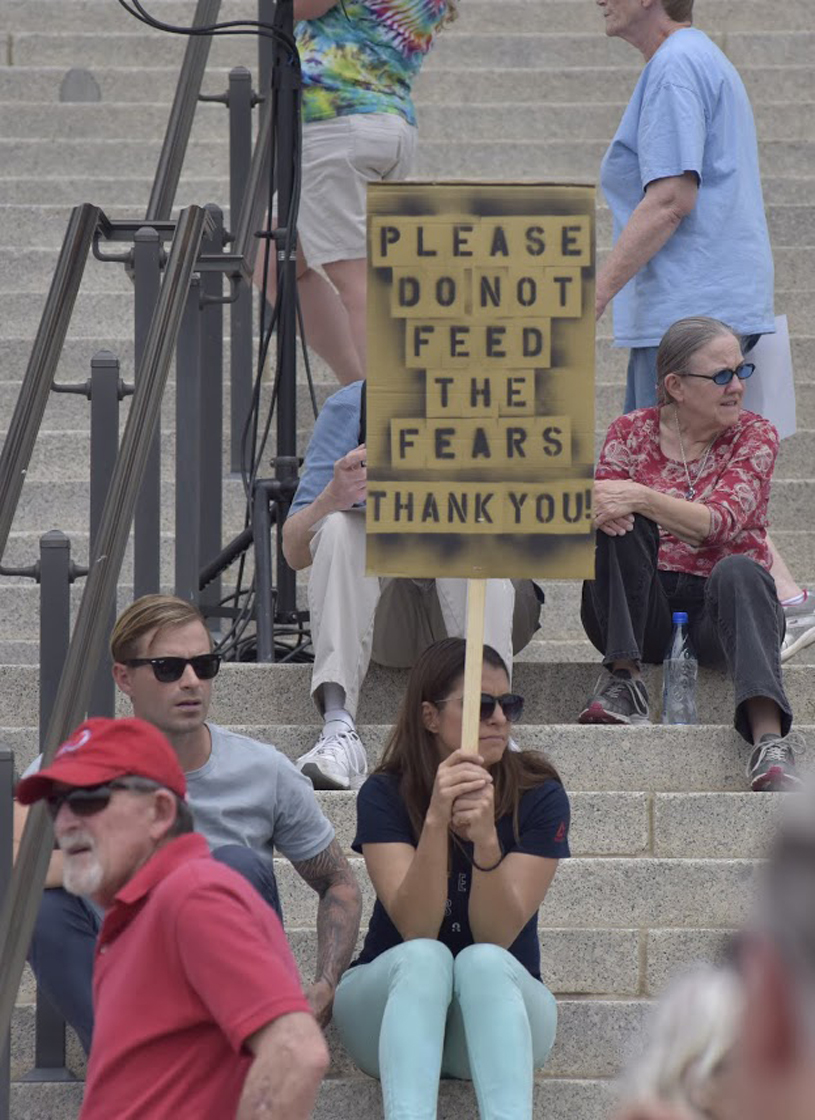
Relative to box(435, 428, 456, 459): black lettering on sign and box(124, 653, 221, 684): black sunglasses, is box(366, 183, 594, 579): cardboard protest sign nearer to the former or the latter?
box(435, 428, 456, 459): black lettering on sign

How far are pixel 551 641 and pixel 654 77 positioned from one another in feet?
4.69

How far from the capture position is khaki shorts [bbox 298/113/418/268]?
20.3 ft

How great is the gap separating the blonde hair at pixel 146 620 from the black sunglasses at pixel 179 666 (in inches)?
2.3

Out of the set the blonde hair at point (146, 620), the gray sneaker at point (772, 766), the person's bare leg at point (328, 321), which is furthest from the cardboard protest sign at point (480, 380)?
the person's bare leg at point (328, 321)

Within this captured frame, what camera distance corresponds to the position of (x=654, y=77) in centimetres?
547

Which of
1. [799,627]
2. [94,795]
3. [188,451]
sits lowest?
[94,795]

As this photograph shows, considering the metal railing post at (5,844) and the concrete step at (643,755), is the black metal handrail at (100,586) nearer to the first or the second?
the metal railing post at (5,844)

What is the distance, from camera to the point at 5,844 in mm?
3598

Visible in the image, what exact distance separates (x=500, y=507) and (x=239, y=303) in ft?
8.75

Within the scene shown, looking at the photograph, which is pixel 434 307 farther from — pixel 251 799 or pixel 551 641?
pixel 551 641

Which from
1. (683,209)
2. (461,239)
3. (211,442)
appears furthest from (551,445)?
(211,442)

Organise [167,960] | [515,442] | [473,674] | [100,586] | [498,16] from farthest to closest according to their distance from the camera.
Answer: [498,16]
[100,586]
[515,442]
[473,674]
[167,960]

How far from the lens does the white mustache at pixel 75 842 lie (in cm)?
270

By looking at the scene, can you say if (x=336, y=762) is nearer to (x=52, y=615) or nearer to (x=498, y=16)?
(x=52, y=615)
